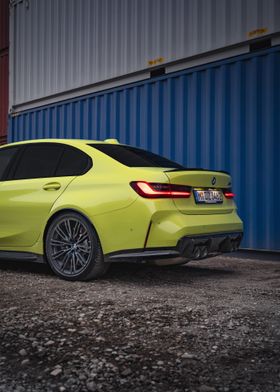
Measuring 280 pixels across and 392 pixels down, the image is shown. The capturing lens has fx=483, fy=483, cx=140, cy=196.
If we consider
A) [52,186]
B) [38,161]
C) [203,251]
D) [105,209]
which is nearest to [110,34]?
[38,161]

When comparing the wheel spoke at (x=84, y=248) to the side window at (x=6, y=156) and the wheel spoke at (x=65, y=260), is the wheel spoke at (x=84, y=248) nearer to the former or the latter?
the wheel spoke at (x=65, y=260)

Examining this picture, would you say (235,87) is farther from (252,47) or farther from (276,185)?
(276,185)

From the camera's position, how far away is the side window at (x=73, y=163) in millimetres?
4742

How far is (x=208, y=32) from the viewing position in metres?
7.34

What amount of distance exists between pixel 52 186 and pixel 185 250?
1516 millimetres

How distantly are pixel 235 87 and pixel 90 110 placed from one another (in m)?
3.19

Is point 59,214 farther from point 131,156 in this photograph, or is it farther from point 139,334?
point 139,334

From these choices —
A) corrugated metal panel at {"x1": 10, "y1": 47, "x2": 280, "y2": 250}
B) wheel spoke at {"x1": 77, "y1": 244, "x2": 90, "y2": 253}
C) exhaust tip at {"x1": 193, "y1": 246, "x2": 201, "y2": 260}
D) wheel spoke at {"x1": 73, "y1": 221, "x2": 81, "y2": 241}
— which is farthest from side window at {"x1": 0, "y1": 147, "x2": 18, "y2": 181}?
corrugated metal panel at {"x1": 10, "y1": 47, "x2": 280, "y2": 250}

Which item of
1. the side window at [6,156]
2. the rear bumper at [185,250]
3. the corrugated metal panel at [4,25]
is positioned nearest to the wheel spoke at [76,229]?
the rear bumper at [185,250]

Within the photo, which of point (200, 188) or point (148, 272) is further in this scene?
point (148, 272)

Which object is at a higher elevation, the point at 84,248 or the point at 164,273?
the point at 84,248

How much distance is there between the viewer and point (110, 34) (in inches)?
354

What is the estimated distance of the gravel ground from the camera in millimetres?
2191

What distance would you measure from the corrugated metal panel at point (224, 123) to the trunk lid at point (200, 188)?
1.81 m
